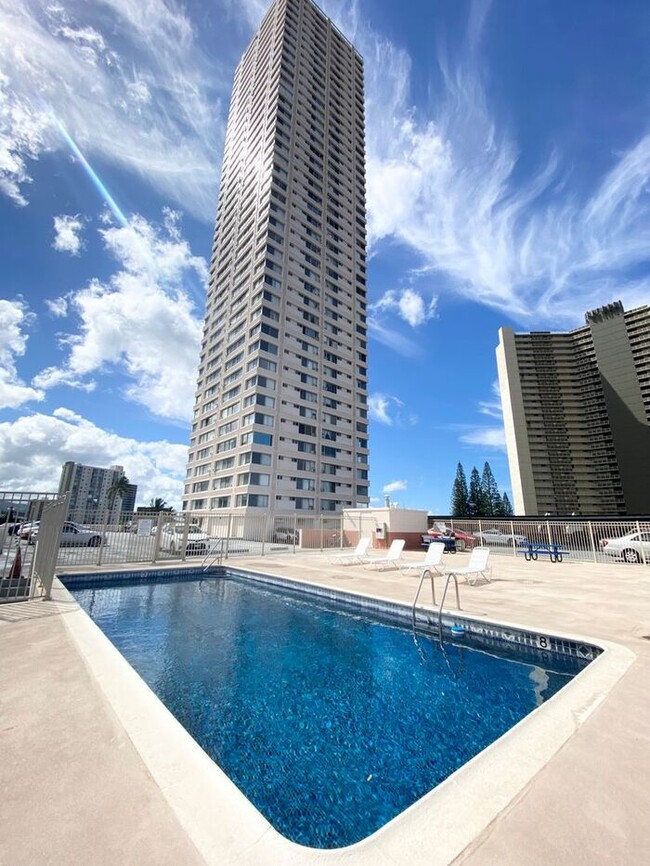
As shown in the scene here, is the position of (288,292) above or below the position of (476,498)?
above

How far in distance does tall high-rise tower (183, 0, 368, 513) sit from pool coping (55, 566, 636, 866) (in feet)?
116

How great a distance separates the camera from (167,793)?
6.83 ft

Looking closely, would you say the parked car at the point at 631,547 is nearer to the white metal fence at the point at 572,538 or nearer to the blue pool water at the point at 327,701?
the white metal fence at the point at 572,538

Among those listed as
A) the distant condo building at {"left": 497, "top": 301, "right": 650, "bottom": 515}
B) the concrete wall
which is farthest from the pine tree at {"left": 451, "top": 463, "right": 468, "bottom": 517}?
the concrete wall

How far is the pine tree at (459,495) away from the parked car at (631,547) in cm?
6071

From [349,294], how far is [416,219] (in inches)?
1283

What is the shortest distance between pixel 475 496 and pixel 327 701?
7991 centimetres

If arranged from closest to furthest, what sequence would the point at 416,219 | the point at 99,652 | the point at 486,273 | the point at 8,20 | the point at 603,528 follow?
the point at 99,652 < the point at 8,20 < the point at 603,528 < the point at 416,219 < the point at 486,273

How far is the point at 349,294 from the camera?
5425 cm

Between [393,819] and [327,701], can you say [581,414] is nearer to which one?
[327,701]

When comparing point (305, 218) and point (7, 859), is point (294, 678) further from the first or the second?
point (305, 218)

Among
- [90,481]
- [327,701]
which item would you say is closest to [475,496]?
[327,701]

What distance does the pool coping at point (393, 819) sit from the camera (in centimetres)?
170

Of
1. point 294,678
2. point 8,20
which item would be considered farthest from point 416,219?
point 294,678
